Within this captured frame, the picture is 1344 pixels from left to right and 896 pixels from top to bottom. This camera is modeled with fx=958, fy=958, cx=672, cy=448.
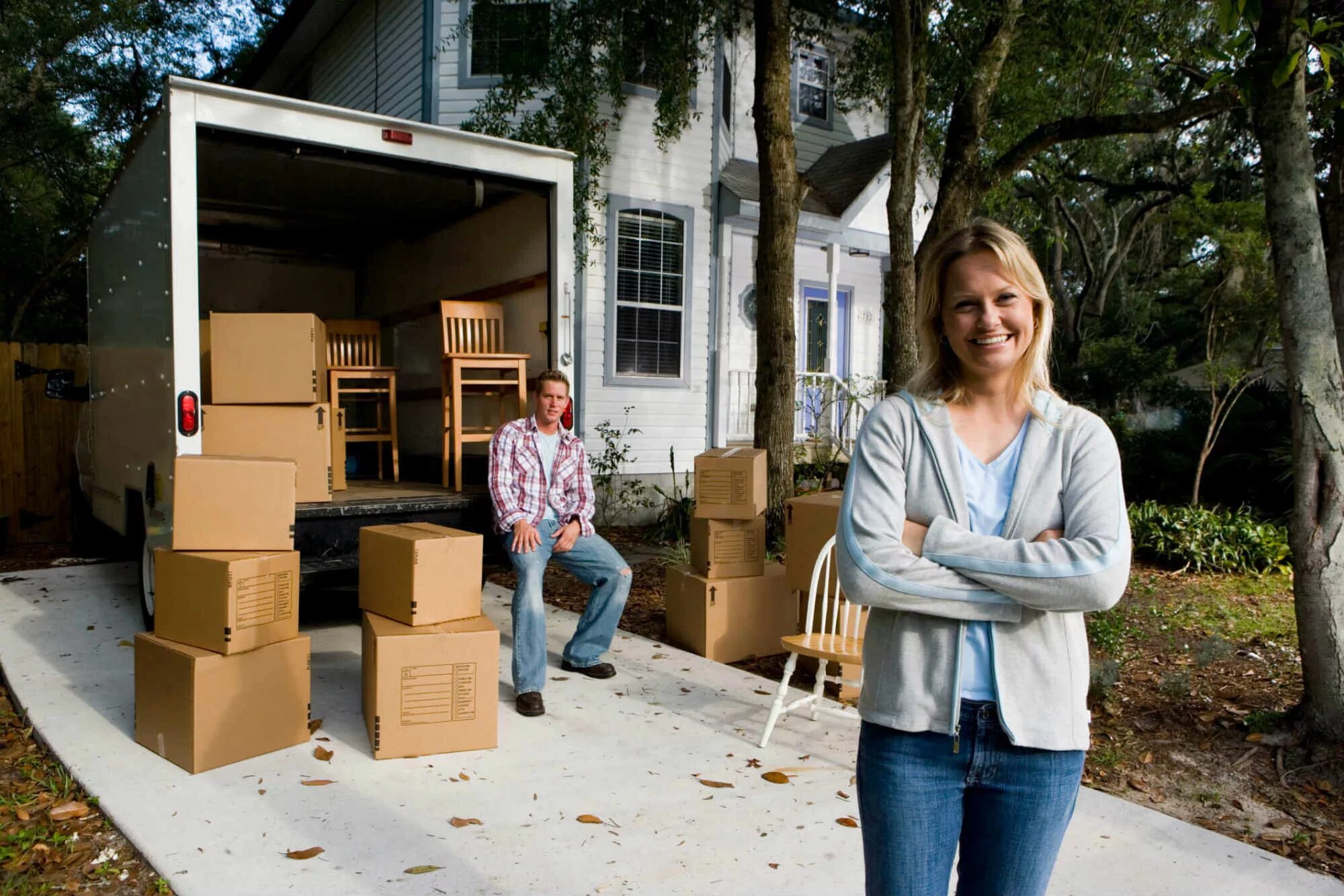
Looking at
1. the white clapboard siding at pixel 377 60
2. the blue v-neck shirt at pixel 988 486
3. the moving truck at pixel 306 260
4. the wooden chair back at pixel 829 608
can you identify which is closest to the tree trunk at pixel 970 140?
the moving truck at pixel 306 260

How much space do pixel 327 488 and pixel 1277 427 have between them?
941cm

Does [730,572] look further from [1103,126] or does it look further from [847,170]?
[847,170]

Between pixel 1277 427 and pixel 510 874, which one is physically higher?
pixel 1277 427

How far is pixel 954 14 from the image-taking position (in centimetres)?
901

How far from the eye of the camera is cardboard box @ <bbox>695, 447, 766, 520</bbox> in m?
5.09

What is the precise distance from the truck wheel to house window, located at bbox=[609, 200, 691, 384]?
Result: 610 centimetres

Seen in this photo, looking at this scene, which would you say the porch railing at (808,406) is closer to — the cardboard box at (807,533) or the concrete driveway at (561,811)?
the cardboard box at (807,533)

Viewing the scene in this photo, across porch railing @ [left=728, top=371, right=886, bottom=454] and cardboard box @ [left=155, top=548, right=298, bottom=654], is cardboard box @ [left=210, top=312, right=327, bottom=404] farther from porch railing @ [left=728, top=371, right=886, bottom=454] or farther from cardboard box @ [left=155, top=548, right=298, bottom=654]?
porch railing @ [left=728, top=371, right=886, bottom=454]

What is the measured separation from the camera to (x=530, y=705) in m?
4.14

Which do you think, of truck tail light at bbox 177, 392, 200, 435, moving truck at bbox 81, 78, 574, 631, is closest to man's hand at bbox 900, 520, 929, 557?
moving truck at bbox 81, 78, 574, 631

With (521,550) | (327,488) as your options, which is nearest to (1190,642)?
(521,550)

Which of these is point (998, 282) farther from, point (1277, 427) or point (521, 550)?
point (1277, 427)

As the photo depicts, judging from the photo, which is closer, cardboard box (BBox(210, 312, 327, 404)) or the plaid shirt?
the plaid shirt

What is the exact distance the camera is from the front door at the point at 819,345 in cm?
1223
